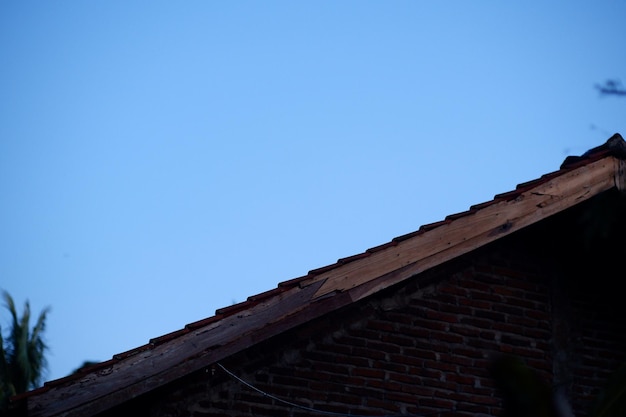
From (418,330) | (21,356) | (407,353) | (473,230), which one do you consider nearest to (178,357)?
(407,353)

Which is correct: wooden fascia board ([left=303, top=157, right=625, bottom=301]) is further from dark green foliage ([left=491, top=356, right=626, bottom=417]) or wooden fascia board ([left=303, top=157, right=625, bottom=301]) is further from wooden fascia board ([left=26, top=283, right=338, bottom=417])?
dark green foliage ([left=491, top=356, right=626, bottom=417])

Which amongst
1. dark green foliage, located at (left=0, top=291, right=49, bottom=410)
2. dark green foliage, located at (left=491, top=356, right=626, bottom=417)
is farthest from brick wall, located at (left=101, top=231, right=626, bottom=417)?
dark green foliage, located at (left=0, top=291, right=49, bottom=410)

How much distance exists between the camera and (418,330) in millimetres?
6359

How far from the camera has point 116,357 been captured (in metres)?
5.40

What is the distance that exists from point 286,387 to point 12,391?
61.3ft

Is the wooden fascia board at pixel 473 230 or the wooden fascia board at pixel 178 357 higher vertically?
the wooden fascia board at pixel 473 230

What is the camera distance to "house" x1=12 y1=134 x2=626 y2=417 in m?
5.49

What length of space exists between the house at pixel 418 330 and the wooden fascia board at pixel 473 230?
10mm

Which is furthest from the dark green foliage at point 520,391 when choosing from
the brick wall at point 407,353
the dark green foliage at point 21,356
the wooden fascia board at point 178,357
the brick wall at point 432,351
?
the dark green foliage at point 21,356

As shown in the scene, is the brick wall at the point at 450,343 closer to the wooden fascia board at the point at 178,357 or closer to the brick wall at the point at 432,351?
the brick wall at the point at 432,351

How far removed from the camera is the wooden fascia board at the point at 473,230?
589cm

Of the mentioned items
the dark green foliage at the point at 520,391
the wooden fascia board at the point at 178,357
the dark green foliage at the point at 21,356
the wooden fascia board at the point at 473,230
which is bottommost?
the dark green foliage at the point at 520,391

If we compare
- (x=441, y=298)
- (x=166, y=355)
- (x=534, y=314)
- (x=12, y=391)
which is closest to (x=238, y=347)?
(x=166, y=355)

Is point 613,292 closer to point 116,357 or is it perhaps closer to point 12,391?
point 116,357
